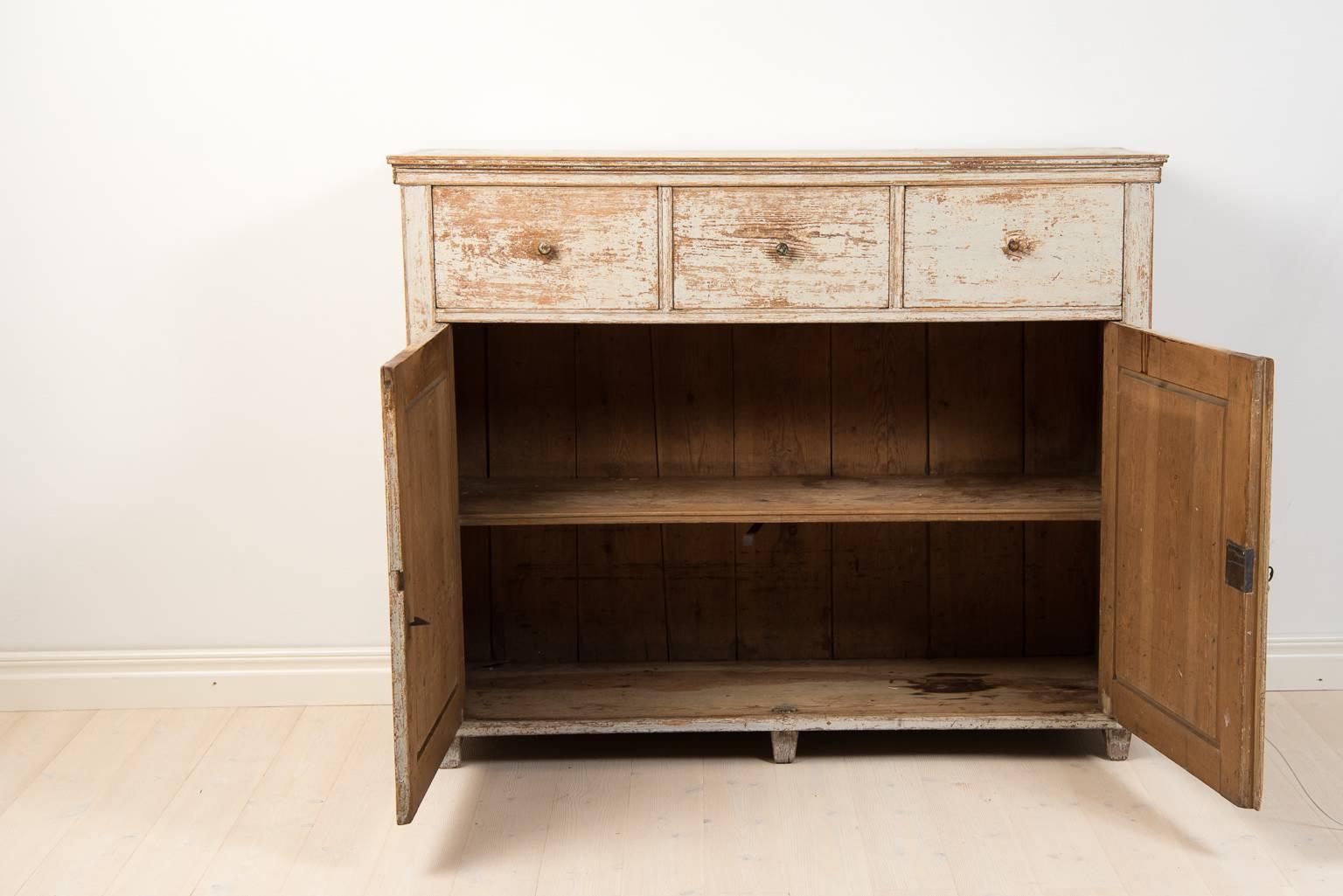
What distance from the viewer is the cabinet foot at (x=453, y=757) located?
9.12 ft

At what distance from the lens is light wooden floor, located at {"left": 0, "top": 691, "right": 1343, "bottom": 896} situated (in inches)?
92.4

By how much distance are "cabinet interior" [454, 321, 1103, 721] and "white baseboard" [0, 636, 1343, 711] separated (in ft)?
1.00

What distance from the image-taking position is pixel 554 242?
2.56 m

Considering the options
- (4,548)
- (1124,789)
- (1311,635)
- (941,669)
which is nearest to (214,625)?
(4,548)

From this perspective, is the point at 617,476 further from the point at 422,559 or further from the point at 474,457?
the point at 422,559

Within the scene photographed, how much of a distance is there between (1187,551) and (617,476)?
49.1 inches

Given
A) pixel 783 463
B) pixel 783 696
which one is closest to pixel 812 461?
pixel 783 463

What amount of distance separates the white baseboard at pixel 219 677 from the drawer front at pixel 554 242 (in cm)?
106

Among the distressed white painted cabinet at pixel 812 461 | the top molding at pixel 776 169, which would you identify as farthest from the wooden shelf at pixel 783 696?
the top molding at pixel 776 169

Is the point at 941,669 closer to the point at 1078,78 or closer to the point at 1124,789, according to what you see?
the point at 1124,789

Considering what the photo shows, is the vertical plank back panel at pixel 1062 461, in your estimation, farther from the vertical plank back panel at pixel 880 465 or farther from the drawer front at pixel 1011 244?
the drawer front at pixel 1011 244

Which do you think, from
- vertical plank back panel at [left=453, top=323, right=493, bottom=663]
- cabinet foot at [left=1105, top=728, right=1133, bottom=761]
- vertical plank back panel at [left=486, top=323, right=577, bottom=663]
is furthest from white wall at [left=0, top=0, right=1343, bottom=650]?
cabinet foot at [left=1105, top=728, right=1133, bottom=761]

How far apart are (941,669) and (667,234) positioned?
3.82ft

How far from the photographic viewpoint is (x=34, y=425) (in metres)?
3.10
